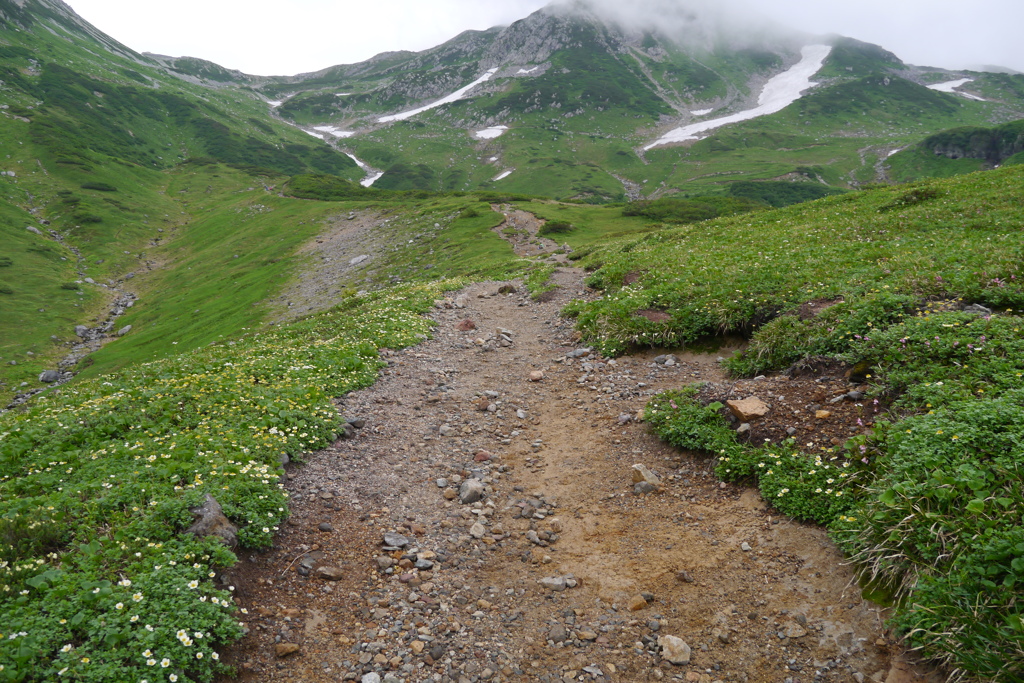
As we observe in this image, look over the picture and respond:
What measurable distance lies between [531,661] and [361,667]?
2.26 meters

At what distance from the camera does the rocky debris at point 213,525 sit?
25.1ft

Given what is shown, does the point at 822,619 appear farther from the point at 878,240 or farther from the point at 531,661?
the point at 878,240

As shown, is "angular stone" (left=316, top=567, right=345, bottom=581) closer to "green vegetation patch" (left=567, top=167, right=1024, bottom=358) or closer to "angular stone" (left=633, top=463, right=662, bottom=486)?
"angular stone" (left=633, top=463, right=662, bottom=486)

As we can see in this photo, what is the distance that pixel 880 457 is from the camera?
26.1 feet

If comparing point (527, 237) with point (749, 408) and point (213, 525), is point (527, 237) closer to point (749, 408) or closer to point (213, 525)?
point (749, 408)

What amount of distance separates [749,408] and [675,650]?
5.73m

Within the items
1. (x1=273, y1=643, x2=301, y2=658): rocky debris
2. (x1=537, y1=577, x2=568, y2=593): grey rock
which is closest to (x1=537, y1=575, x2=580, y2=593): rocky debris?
(x1=537, y1=577, x2=568, y2=593): grey rock

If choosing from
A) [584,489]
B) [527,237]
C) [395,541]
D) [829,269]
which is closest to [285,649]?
[395,541]

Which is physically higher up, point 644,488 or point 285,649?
point 285,649

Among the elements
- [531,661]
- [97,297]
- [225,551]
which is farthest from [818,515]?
[97,297]

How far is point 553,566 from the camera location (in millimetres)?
8461

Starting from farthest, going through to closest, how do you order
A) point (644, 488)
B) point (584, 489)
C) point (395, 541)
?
1. point (584, 489)
2. point (644, 488)
3. point (395, 541)

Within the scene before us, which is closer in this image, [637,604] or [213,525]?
[637,604]

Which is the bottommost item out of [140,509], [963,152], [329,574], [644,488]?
[963,152]
